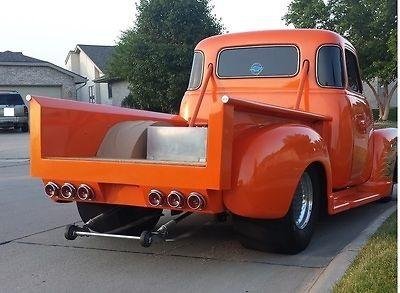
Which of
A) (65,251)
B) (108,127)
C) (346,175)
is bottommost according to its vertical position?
(65,251)

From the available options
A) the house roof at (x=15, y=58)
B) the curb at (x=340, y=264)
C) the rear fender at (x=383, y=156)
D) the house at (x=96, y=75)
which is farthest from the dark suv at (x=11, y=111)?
the curb at (x=340, y=264)

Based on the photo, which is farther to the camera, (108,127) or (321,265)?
(108,127)

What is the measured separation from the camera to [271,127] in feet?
17.1

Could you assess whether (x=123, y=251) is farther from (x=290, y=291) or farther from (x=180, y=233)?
(x=290, y=291)

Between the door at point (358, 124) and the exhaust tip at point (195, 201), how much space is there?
2.66m

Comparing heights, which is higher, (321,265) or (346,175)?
(346,175)

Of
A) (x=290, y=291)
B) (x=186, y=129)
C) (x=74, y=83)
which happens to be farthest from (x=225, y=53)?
(x=74, y=83)

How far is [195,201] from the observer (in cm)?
484

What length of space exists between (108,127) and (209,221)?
174cm

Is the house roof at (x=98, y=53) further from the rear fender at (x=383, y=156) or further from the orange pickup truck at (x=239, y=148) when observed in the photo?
the orange pickup truck at (x=239, y=148)

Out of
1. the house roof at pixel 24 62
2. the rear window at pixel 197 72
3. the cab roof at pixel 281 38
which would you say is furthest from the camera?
the house roof at pixel 24 62

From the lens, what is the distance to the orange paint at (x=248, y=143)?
15.8 feet

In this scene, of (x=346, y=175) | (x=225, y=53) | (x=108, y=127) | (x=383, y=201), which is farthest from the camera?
(x=383, y=201)

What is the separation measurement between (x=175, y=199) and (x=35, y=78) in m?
35.8
